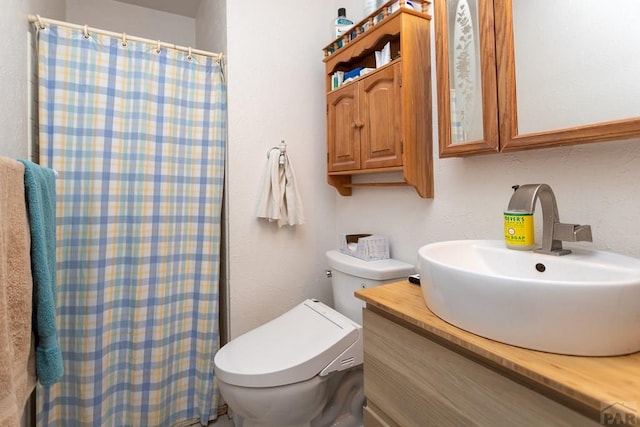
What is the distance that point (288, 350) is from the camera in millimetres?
1172

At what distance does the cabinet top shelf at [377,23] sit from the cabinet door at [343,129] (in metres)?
0.19

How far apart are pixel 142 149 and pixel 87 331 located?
2.59 feet

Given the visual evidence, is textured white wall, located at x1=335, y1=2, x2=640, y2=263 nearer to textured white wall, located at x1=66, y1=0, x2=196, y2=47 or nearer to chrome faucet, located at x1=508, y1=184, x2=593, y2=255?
chrome faucet, located at x1=508, y1=184, x2=593, y2=255

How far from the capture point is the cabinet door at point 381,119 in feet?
3.93

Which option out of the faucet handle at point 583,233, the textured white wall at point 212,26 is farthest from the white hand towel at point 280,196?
the faucet handle at point 583,233

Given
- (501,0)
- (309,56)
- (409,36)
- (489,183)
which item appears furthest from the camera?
(309,56)

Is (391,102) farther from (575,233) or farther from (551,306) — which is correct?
(551,306)

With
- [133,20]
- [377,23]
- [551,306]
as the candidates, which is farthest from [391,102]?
[133,20]

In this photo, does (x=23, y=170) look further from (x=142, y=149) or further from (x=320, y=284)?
(x=320, y=284)

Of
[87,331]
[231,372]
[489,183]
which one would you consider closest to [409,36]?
[489,183]

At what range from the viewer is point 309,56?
176cm

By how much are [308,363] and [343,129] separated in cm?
102

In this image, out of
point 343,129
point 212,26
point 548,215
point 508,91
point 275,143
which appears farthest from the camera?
point 212,26

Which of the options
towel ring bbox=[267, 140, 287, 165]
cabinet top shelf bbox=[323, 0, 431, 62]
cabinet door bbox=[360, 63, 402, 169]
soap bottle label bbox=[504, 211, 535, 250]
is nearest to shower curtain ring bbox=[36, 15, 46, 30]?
towel ring bbox=[267, 140, 287, 165]
